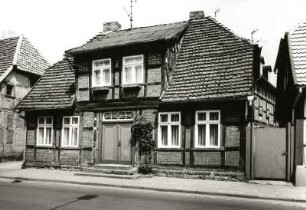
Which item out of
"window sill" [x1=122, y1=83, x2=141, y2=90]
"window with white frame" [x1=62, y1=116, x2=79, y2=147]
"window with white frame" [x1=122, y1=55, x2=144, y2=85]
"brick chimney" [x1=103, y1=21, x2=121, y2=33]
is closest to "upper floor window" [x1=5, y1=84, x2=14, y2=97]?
"window with white frame" [x1=62, y1=116, x2=79, y2=147]

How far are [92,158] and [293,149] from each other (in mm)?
9320

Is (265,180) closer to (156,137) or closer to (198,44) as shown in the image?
(156,137)

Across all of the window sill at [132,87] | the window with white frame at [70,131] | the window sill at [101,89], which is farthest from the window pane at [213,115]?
the window with white frame at [70,131]

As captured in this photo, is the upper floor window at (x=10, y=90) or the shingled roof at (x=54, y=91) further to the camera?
the upper floor window at (x=10, y=90)

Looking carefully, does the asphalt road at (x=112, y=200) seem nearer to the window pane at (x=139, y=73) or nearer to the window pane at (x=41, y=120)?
the window pane at (x=139, y=73)

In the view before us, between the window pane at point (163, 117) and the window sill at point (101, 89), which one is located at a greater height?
the window sill at point (101, 89)

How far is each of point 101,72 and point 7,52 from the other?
32.5ft

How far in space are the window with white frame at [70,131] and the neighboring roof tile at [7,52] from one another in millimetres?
6928

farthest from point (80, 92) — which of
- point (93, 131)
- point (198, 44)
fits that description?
point (198, 44)

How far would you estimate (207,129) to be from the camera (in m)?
15.5

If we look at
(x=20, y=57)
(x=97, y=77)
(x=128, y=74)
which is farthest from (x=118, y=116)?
(x=20, y=57)

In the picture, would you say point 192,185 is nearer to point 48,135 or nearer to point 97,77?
point 97,77

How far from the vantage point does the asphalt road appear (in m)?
9.53

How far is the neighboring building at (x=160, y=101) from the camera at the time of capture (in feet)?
49.9
